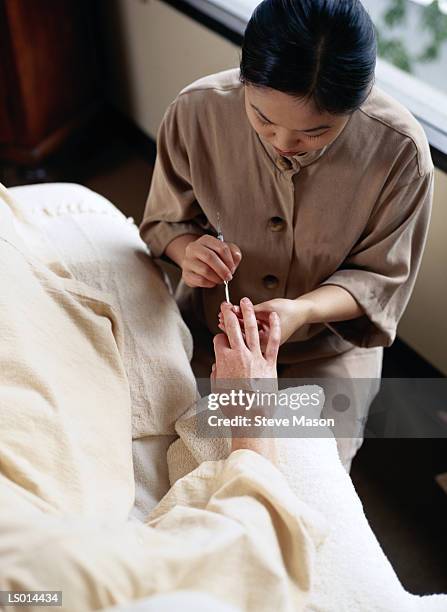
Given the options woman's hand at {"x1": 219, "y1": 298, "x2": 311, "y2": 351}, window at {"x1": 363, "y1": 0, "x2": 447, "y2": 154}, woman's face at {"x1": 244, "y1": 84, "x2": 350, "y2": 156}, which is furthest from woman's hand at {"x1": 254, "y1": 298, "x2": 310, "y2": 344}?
window at {"x1": 363, "y1": 0, "x2": 447, "y2": 154}

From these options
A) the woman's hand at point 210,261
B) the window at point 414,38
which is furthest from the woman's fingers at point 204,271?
the window at point 414,38

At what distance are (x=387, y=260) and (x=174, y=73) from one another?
124cm

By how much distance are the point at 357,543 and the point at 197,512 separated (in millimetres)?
230

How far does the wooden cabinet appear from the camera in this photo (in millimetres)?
2035

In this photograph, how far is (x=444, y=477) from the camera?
1.59 metres

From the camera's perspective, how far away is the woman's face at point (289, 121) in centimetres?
87

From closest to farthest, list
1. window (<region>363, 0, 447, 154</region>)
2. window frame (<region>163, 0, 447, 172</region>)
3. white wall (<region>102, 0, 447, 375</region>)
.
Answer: window frame (<region>163, 0, 447, 172</region>), white wall (<region>102, 0, 447, 375</region>), window (<region>363, 0, 447, 154</region>)

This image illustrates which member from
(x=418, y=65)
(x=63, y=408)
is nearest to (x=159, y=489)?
(x=63, y=408)

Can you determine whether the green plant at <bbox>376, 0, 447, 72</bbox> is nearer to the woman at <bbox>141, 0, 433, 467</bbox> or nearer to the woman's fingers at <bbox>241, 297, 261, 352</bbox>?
the woman at <bbox>141, 0, 433, 467</bbox>

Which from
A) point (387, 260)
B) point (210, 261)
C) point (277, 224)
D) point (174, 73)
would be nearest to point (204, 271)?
point (210, 261)

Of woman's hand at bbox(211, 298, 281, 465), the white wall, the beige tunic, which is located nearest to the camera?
woman's hand at bbox(211, 298, 281, 465)

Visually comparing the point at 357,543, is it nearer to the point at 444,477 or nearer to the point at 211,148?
the point at 211,148

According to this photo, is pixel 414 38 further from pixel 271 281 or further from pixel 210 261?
pixel 210 261

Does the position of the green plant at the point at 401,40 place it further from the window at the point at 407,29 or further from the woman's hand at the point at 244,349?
the woman's hand at the point at 244,349
